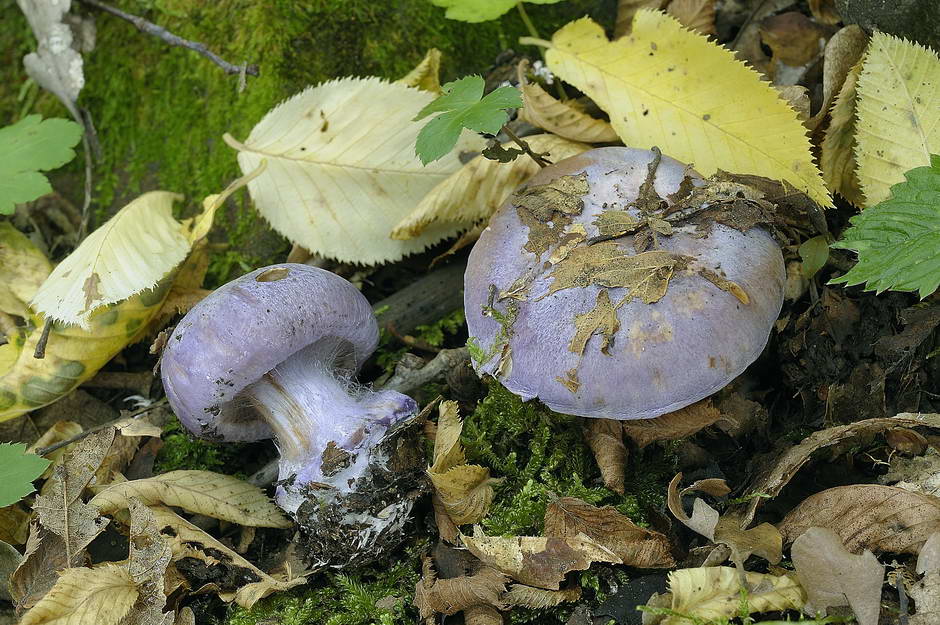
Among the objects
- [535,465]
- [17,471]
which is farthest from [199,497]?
[535,465]

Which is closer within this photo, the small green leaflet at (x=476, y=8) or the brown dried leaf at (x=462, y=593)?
the brown dried leaf at (x=462, y=593)

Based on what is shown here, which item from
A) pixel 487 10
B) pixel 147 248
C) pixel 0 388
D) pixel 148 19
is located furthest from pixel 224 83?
pixel 0 388

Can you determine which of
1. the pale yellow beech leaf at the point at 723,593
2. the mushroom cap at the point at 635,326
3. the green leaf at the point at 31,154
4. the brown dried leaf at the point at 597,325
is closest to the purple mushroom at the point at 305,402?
the mushroom cap at the point at 635,326

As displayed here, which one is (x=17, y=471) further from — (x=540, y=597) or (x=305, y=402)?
(x=540, y=597)

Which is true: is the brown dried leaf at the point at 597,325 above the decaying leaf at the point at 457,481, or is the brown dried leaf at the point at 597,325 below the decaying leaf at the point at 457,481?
above

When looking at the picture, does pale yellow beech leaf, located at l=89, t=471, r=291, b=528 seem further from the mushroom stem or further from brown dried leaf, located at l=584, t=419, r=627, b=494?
brown dried leaf, located at l=584, t=419, r=627, b=494

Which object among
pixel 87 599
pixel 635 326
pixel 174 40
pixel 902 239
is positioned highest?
pixel 174 40

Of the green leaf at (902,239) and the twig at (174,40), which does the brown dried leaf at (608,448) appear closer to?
the green leaf at (902,239)

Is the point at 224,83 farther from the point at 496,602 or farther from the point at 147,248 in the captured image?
the point at 496,602
